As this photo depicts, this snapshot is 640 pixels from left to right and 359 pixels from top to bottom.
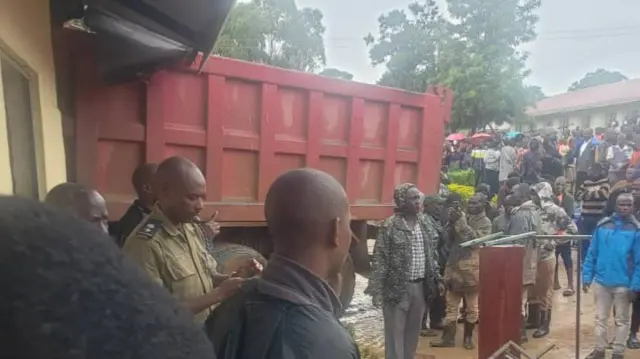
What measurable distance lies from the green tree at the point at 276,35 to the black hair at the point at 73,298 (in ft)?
57.3

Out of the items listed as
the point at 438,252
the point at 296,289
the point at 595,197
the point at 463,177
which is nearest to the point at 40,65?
the point at 296,289

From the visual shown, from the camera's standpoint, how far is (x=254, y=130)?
5363 millimetres

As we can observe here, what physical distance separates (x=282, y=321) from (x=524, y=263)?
5.53m

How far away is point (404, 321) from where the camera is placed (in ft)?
17.6

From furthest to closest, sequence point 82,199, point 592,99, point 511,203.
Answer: point 592,99, point 511,203, point 82,199

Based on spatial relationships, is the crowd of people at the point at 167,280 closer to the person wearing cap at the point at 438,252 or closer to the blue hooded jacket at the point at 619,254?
the person wearing cap at the point at 438,252

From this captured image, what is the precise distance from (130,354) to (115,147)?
4.32 meters

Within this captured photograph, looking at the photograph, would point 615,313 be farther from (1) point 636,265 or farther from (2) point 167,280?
(2) point 167,280

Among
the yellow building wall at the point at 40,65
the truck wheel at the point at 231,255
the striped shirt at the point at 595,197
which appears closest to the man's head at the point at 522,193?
the striped shirt at the point at 595,197

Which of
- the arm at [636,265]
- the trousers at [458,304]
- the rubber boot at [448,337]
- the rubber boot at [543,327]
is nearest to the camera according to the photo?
the arm at [636,265]

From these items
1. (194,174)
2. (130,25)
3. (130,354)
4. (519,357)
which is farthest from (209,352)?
(519,357)

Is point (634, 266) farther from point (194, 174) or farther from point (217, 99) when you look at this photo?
point (194, 174)

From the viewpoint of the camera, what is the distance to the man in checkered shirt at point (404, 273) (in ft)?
17.3

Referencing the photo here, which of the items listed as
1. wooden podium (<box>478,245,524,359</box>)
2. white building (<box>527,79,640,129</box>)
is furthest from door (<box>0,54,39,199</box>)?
white building (<box>527,79,640,129</box>)
